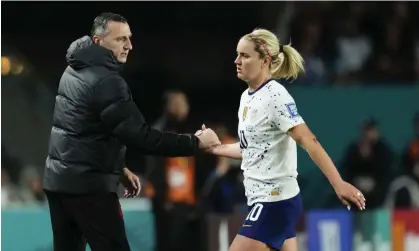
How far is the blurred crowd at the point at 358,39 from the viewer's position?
9.71 metres

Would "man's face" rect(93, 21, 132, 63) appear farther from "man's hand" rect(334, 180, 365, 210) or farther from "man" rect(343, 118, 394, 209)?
"man" rect(343, 118, 394, 209)

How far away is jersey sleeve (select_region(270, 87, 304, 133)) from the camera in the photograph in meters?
4.68

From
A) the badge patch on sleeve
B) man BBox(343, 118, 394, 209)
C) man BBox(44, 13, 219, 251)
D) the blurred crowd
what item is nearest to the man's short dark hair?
man BBox(44, 13, 219, 251)

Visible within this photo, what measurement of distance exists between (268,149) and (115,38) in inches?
38.2

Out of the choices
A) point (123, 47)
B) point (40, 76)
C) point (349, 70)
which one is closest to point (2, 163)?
point (40, 76)

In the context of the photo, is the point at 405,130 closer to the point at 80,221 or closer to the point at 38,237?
the point at 38,237

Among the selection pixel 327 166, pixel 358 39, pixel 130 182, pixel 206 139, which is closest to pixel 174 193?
pixel 358 39

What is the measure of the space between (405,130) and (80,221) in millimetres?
5317

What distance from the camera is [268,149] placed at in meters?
4.81

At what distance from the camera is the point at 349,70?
978 centimetres

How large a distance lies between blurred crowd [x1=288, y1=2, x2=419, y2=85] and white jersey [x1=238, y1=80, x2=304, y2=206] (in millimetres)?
4831

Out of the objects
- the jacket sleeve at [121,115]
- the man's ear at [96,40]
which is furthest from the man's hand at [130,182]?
the man's ear at [96,40]

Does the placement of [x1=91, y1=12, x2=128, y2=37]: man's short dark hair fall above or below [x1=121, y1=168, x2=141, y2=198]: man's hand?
above

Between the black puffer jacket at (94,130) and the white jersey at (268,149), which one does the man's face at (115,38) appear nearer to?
the black puffer jacket at (94,130)
